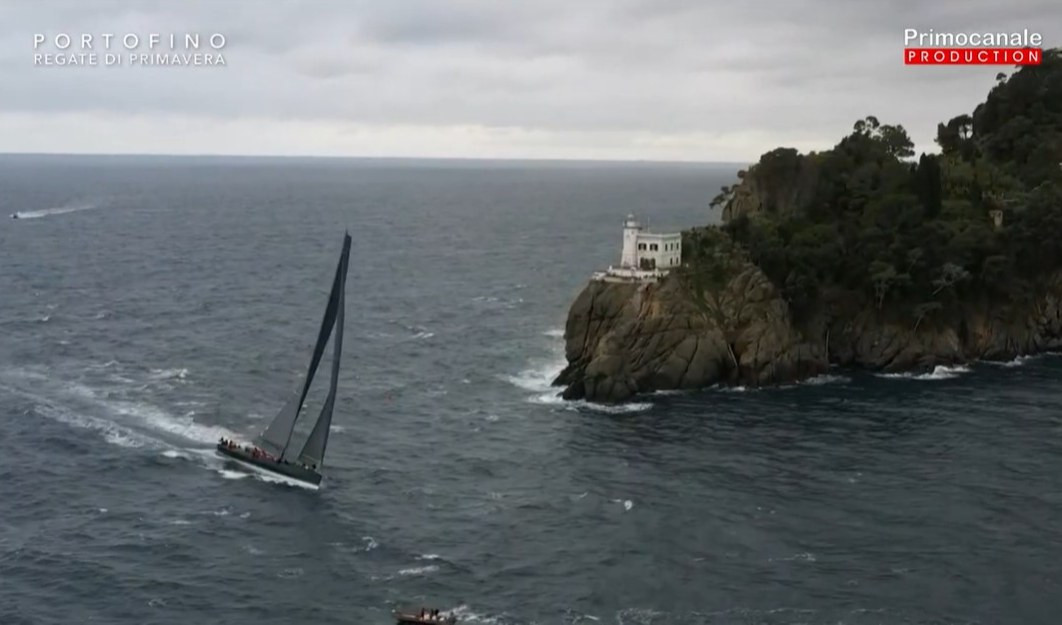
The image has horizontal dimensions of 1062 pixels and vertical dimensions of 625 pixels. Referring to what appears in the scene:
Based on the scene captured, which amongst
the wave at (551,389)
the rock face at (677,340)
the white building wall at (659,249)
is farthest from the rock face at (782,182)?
the wave at (551,389)

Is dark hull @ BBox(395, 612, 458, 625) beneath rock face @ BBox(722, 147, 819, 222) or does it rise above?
beneath

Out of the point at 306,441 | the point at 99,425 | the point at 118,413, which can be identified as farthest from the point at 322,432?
the point at 118,413

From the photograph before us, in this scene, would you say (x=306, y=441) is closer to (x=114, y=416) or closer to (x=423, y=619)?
(x=114, y=416)

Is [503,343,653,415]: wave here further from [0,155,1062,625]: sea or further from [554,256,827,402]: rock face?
[554,256,827,402]: rock face

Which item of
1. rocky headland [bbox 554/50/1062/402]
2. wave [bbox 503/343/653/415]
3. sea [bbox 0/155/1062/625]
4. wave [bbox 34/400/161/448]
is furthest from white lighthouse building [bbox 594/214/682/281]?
wave [bbox 34/400/161/448]

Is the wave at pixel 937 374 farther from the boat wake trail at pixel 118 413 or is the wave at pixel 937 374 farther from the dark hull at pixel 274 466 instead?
the boat wake trail at pixel 118 413
